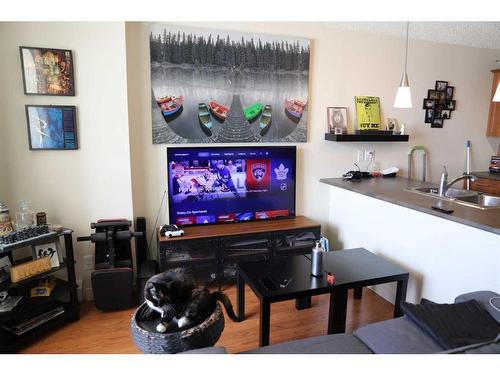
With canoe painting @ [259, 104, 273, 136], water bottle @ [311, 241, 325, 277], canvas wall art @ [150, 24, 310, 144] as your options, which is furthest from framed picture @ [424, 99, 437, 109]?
water bottle @ [311, 241, 325, 277]

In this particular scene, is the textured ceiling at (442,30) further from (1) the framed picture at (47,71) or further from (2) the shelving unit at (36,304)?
(2) the shelving unit at (36,304)

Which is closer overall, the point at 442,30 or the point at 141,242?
the point at 141,242

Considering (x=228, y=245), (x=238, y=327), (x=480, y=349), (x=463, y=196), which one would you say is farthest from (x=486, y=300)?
(x=228, y=245)

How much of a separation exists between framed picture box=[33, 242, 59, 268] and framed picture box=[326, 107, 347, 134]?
2.50 meters

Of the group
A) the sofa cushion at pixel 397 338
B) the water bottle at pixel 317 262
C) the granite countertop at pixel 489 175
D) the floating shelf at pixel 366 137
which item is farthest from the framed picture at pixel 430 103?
the sofa cushion at pixel 397 338

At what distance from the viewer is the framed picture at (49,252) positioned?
2117 millimetres

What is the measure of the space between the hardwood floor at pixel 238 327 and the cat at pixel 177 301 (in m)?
0.78

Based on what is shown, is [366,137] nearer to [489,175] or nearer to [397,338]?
[489,175]

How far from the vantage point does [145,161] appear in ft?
8.75

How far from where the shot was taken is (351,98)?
10.4 ft

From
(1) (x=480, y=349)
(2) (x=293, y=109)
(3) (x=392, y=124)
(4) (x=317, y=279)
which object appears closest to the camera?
(1) (x=480, y=349)

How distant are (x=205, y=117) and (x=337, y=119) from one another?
1306mm

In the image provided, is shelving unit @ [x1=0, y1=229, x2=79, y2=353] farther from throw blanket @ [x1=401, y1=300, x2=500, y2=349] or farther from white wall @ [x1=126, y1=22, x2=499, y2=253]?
throw blanket @ [x1=401, y1=300, x2=500, y2=349]

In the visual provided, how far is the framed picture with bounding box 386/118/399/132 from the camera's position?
3.31 m
